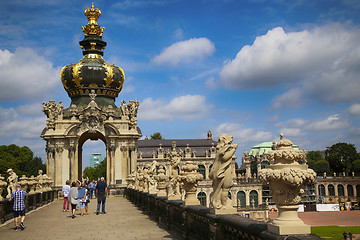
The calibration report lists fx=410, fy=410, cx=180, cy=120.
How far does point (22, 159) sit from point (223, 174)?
67773mm

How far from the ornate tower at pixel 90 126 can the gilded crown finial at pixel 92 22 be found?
3.35m

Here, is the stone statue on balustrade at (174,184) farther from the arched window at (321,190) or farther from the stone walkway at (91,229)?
the arched window at (321,190)

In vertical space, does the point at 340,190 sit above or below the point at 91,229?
below

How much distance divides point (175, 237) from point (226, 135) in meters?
4.48

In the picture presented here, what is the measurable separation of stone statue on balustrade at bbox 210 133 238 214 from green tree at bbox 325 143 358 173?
3651 inches

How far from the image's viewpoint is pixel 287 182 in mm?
4676

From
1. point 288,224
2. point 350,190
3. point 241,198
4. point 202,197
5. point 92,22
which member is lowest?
point 241,198

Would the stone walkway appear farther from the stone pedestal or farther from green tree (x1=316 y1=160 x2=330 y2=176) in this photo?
green tree (x1=316 y1=160 x2=330 y2=176)

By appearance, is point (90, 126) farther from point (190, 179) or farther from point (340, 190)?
point (340, 190)

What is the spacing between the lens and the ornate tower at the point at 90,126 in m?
33.9

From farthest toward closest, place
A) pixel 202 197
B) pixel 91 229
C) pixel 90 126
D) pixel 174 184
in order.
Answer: pixel 202 197 → pixel 90 126 → pixel 174 184 → pixel 91 229

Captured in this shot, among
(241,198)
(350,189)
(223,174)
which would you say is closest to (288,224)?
(223,174)

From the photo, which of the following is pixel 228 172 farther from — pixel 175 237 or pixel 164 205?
pixel 164 205

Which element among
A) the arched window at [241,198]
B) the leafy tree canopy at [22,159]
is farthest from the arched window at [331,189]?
the leafy tree canopy at [22,159]
